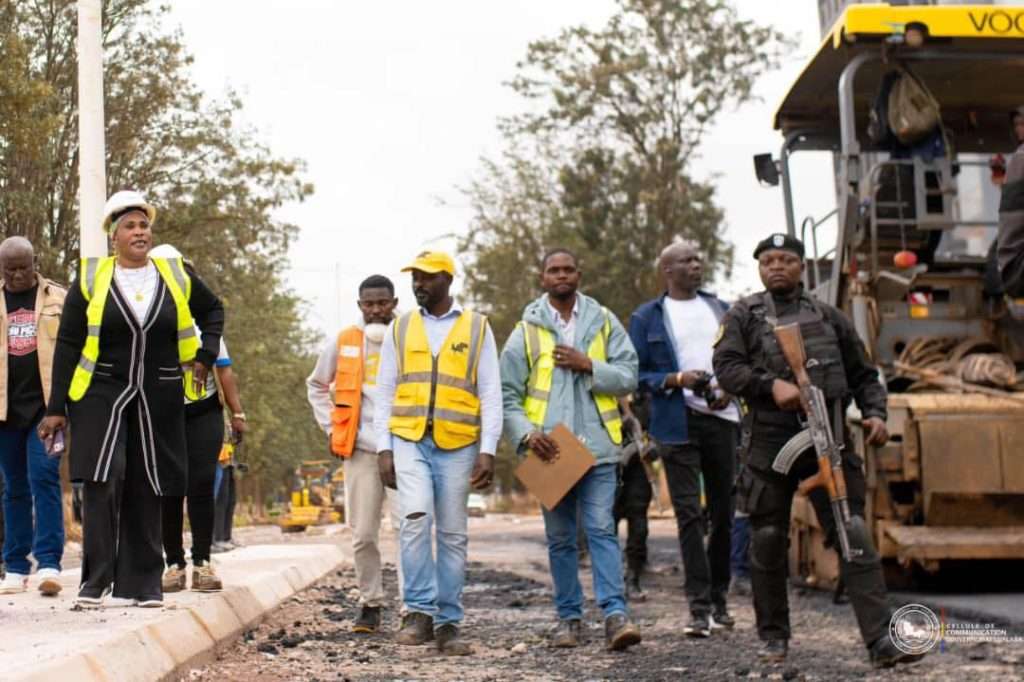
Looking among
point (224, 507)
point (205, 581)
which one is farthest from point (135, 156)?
point (205, 581)

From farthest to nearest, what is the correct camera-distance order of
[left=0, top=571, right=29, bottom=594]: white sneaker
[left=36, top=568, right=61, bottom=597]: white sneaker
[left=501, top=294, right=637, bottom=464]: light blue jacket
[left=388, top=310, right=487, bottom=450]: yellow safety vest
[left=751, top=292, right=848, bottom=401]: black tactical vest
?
[left=0, top=571, right=29, bottom=594]: white sneaker, [left=36, top=568, right=61, bottom=597]: white sneaker, [left=501, top=294, right=637, bottom=464]: light blue jacket, [left=388, top=310, right=487, bottom=450]: yellow safety vest, [left=751, top=292, right=848, bottom=401]: black tactical vest

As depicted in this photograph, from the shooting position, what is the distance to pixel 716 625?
855 centimetres

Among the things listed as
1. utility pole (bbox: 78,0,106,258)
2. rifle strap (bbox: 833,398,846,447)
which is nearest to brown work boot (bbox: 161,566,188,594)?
utility pole (bbox: 78,0,106,258)

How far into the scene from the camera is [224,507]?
1461 cm

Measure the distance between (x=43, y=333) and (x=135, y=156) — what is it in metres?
19.7

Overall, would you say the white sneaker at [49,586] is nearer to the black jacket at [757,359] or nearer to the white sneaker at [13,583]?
the white sneaker at [13,583]

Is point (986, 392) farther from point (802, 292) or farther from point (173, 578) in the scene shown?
point (173, 578)

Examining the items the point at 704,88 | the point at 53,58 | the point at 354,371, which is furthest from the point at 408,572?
the point at 704,88

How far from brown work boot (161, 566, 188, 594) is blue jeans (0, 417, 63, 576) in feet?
1.87

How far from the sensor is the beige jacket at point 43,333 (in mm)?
8508

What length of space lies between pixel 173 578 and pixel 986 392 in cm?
502

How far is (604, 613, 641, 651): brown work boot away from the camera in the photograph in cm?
746

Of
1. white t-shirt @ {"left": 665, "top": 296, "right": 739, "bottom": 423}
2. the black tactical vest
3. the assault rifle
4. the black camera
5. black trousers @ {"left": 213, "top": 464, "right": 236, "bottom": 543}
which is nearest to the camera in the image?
the assault rifle

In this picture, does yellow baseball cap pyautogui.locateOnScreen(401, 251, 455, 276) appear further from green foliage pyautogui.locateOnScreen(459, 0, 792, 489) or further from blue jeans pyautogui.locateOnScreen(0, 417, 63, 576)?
green foliage pyautogui.locateOnScreen(459, 0, 792, 489)
